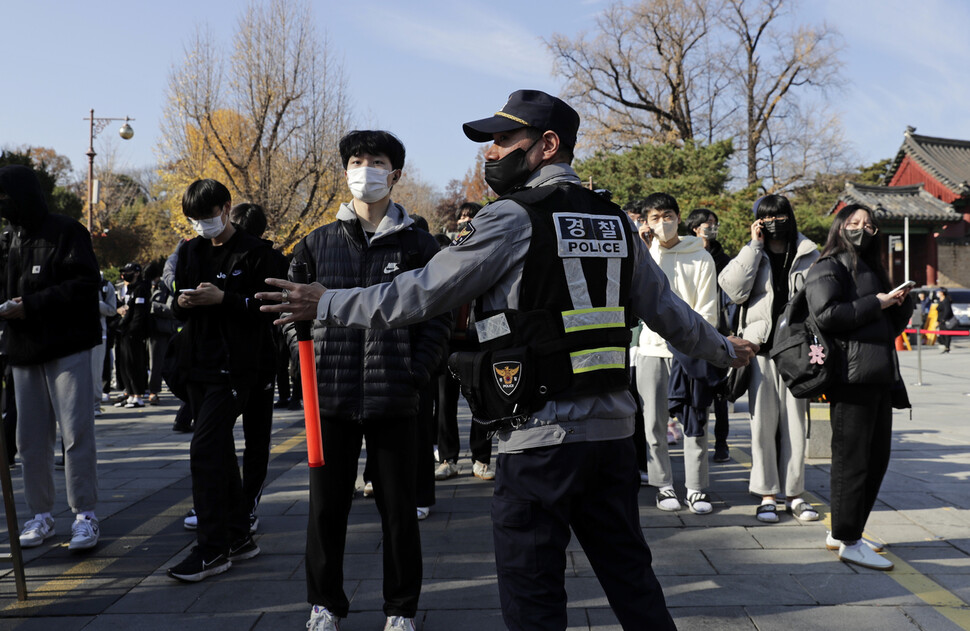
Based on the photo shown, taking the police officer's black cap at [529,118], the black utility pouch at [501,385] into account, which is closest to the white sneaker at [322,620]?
the black utility pouch at [501,385]

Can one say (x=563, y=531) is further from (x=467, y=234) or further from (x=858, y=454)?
(x=858, y=454)

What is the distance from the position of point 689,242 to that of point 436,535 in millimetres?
2589

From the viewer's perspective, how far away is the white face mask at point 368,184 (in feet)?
12.1

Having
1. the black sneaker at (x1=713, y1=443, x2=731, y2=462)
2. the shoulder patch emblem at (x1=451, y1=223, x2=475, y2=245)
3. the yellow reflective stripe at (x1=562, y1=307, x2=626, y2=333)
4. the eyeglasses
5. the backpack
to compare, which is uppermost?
the eyeglasses

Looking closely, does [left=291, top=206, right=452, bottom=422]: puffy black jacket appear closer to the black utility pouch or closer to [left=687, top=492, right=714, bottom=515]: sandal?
the black utility pouch

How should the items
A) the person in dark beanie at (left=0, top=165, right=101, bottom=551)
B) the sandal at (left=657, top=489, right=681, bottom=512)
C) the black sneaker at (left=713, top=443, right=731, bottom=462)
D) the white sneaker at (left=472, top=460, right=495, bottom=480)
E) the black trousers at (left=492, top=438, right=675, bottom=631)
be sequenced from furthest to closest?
1. the black sneaker at (left=713, top=443, right=731, bottom=462)
2. the white sneaker at (left=472, top=460, right=495, bottom=480)
3. the sandal at (left=657, top=489, right=681, bottom=512)
4. the person in dark beanie at (left=0, top=165, right=101, bottom=551)
5. the black trousers at (left=492, top=438, right=675, bottom=631)

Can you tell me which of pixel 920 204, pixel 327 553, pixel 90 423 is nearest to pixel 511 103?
pixel 327 553

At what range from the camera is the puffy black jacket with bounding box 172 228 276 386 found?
4.32 metres

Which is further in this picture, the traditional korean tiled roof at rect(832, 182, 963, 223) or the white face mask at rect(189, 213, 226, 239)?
the traditional korean tiled roof at rect(832, 182, 963, 223)

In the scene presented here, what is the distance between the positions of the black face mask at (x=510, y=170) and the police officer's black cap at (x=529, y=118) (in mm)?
66

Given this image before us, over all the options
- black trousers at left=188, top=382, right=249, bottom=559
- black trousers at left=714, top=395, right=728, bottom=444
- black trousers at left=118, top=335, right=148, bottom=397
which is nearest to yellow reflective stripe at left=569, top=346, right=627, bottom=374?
black trousers at left=188, top=382, right=249, bottom=559

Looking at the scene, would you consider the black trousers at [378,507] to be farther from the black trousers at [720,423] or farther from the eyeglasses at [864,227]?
the black trousers at [720,423]

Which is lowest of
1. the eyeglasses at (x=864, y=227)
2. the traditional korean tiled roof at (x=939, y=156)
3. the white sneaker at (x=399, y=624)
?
the white sneaker at (x=399, y=624)

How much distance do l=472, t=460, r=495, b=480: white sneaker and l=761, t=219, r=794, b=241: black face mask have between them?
111 inches
